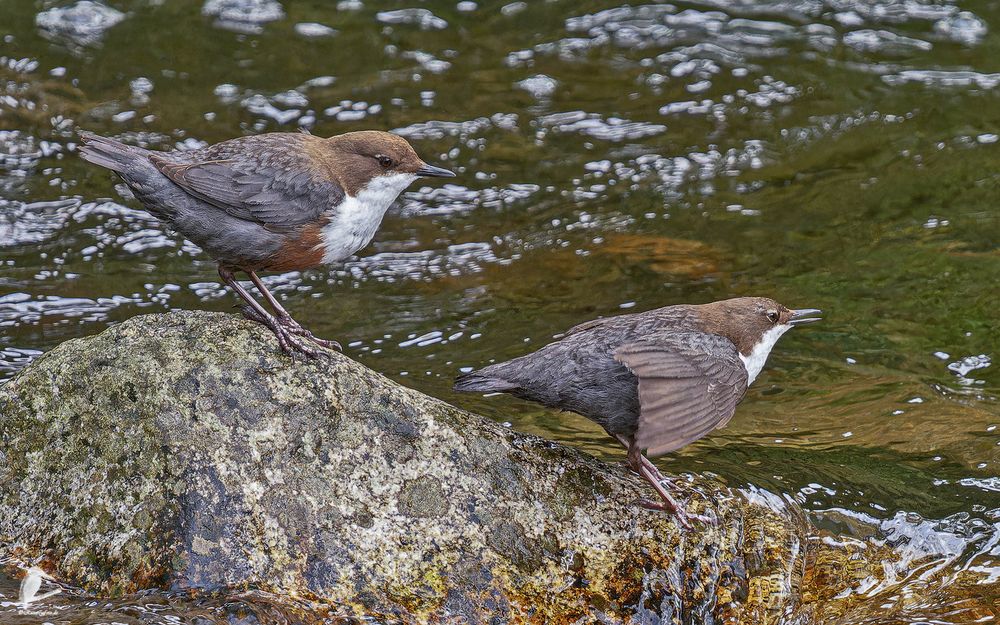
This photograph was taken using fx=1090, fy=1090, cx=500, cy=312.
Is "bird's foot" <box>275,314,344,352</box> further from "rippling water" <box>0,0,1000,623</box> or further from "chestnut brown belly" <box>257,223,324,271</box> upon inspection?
"rippling water" <box>0,0,1000,623</box>

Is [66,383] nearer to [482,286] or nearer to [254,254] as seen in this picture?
[254,254]

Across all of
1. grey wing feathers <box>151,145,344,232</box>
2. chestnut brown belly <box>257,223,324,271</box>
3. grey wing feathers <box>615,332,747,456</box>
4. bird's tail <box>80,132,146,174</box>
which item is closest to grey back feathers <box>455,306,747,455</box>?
grey wing feathers <box>615,332,747,456</box>

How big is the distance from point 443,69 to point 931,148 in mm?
3534

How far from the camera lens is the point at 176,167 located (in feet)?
12.5

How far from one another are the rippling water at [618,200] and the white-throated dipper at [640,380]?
0.60 meters

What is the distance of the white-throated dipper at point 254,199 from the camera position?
12.5 ft

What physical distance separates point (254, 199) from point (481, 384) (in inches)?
40.3

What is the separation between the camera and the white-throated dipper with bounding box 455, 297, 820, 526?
353 cm

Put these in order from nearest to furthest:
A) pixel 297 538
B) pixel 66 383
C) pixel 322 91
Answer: pixel 297 538, pixel 66 383, pixel 322 91

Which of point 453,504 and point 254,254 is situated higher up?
point 254,254

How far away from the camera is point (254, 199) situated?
12.4 feet

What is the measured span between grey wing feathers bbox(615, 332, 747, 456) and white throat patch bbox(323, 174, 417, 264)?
1.06m

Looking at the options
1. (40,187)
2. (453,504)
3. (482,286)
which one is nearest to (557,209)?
(482,286)

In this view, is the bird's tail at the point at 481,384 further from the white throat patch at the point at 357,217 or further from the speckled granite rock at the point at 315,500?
the white throat patch at the point at 357,217
